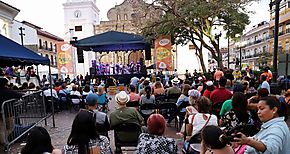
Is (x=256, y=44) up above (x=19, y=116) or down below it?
above

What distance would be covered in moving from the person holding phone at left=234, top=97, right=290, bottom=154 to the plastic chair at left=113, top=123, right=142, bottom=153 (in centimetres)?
202

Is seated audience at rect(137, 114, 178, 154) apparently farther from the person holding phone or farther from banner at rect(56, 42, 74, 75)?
banner at rect(56, 42, 74, 75)

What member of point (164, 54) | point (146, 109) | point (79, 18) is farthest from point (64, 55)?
point (79, 18)

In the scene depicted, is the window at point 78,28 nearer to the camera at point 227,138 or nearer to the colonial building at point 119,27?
the colonial building at point 119,27

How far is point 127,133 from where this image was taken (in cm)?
388

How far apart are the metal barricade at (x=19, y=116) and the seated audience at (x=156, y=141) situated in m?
3.16

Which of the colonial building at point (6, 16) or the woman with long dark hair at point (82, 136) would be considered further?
the colonial building at point (6, 16)

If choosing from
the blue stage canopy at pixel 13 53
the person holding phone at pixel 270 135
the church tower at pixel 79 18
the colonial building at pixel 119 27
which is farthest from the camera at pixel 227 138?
the church tower at pixel 79 18

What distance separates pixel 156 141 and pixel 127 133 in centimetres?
145

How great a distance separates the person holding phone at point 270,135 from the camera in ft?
6.12

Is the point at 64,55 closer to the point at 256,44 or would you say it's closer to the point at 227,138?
the point at 227,138

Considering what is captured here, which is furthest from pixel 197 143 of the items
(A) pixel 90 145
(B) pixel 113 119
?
(B) pixel 113 119

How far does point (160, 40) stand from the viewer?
1359 centimetres

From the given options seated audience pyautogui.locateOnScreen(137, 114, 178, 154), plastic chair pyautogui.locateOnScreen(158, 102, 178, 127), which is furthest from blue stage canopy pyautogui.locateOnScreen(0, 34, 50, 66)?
seated audience pyautogui.locateOnScreen(137, 114, 178, 154)
